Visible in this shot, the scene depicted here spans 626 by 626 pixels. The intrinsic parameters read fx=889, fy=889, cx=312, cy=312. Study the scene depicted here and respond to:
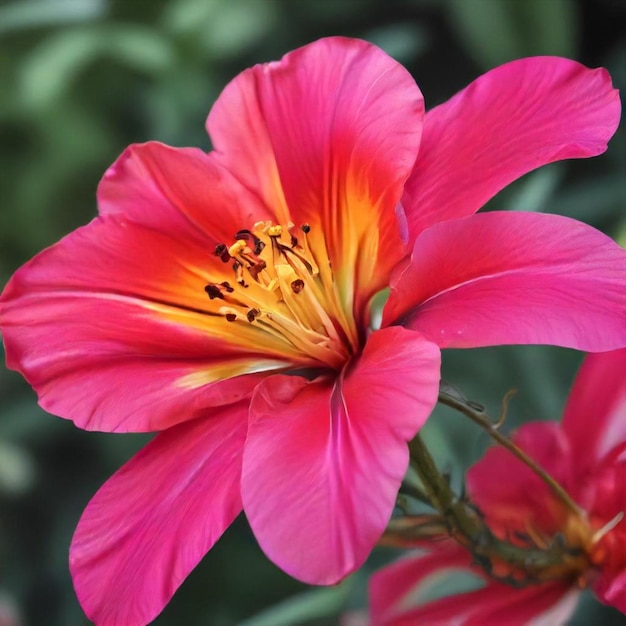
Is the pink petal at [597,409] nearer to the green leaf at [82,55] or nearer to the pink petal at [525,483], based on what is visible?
the pink petal at [525,483]

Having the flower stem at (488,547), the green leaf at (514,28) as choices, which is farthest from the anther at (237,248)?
the green leaf at (514,28)

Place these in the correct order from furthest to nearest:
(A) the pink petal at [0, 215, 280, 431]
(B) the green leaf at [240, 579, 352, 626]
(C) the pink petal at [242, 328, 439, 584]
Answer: (B) the green leaf at [240, 579, 352, 626]
(A) the pink petal at [0, 215, 280, 431]
(C) the pink petal at [242, 328, 439, 584]

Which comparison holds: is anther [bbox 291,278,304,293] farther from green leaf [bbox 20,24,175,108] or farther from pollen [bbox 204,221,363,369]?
green leaf [bbox 20,24,175,108]

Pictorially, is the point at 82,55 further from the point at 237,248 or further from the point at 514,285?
the point at 514,285

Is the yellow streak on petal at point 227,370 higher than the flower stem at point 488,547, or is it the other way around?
the yellow streak on petal at point 227,370

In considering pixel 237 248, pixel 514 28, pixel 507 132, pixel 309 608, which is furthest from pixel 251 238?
pixel 514 28

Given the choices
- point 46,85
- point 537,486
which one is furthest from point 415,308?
point 46,85

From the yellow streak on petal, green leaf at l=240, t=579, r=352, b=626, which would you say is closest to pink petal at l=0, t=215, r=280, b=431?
the yellow streak on petal
